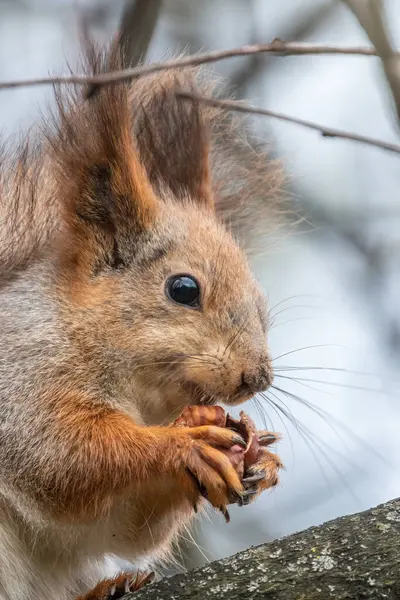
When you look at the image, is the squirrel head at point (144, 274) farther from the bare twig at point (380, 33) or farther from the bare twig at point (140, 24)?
the bare twig at point (380, 33)

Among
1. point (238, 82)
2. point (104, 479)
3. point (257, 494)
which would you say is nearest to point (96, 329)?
point (104, 479)

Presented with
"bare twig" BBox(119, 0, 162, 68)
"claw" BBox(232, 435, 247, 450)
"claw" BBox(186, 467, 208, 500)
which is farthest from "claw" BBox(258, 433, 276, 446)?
"bare twig" BBox(119, 0, 162, 68)

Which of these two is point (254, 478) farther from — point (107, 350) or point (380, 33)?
point (380, 33)

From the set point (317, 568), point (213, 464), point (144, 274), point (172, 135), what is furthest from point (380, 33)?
point (172, 135)

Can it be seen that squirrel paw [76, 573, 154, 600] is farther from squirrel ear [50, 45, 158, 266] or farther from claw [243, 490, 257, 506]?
squirrel ear [50, 45, 158, 266]

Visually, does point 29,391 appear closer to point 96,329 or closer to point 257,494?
point 96,329

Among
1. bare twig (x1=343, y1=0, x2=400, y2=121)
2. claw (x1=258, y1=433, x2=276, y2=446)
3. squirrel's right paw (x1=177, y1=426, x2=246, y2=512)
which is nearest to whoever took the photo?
bare twig (x1=343, y1=0, x2=400, y2=121)

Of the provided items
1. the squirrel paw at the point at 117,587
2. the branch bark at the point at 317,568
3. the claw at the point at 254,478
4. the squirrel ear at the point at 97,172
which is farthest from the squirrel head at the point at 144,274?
the branch bark at the point at 317,568
